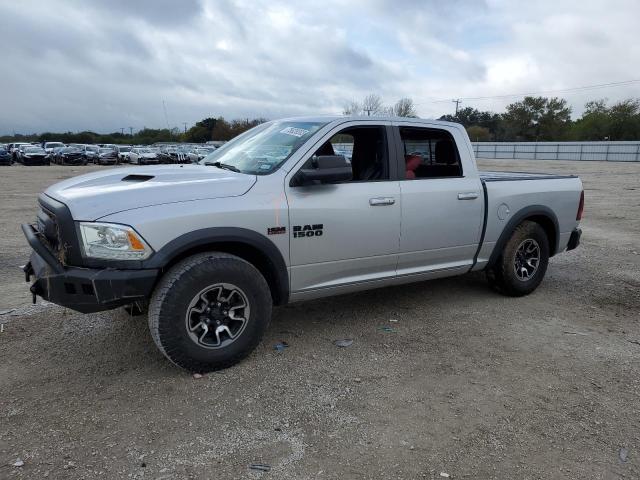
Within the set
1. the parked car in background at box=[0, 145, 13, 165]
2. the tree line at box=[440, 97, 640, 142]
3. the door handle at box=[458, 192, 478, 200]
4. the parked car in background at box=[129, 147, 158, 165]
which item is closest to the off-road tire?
the door handle at box=[458, 192, 478, 200]

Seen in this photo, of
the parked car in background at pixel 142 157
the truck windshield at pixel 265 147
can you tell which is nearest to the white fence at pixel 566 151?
the parked car in background at pixel 142 157

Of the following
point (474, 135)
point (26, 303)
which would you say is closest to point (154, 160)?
point (26, 303)

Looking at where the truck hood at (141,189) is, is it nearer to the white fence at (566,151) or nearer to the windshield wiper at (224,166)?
the windshield wiper at (224,166)

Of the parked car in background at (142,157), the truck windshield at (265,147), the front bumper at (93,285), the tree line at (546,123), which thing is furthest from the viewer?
the tree line at (546,123)

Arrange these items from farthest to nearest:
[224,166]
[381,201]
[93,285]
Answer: [224,166] < [381,201] < [93,285]

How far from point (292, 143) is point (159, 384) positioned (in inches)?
82.8

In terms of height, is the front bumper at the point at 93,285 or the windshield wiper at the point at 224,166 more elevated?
the windshield wiper at the point at 224,166

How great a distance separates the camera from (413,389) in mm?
3438

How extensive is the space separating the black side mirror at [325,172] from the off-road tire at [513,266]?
2391 mm

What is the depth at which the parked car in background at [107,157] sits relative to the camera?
38.5 m

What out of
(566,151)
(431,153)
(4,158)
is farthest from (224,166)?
(566,151)

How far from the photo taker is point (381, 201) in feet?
13.7

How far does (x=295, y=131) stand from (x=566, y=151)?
52.7 m

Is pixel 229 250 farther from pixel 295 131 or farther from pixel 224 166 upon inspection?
pixel 295 131
